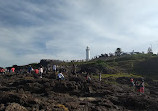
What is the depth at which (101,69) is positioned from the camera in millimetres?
52969

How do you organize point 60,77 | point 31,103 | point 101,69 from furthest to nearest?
point 101,69 → point 60,77 → point 31,103

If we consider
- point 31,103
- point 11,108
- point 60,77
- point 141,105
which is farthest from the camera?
point 60,77

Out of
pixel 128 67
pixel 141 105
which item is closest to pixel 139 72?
pixel 128 67

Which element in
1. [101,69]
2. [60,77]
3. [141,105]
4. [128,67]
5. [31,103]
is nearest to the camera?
[31,103]

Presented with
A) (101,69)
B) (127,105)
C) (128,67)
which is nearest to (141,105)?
(127,105)

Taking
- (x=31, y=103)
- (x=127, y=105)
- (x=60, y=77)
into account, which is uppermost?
(x=60, y=77)

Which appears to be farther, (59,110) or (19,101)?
(19,101)

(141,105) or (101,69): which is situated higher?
(101,69)

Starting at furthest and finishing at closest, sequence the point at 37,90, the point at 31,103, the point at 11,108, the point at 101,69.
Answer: the point at 101,69, the point at 37,90, the point at 31,103, the point at 11,108

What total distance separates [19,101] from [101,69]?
4256 cm

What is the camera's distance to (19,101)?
38.9ft

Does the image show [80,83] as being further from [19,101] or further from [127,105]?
[19,101]

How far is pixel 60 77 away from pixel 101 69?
31.8 metres

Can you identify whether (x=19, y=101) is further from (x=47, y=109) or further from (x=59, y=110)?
(x=59, y=110)
